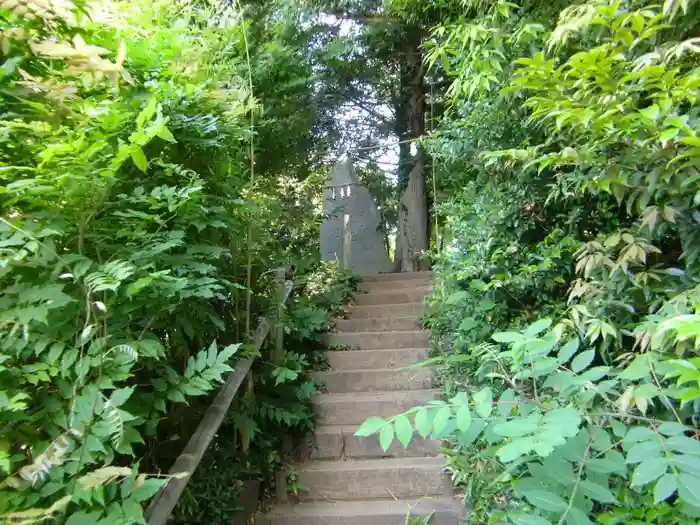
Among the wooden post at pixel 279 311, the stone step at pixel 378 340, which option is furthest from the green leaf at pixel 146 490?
the stone step at pixel 378 340

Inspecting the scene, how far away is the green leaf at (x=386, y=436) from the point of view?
966 mm

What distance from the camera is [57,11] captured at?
1095 millimetres

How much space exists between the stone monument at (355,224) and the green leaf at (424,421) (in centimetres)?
687

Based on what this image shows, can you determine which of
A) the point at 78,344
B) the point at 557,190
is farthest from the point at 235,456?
the point at 557,190

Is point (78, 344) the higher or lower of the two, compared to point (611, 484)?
higher

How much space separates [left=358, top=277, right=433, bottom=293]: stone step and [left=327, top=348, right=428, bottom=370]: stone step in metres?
1.59

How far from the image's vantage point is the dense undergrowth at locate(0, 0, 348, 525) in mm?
1003

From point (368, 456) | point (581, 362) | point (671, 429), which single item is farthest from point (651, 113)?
point (368, 456)

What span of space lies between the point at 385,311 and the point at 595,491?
144 inches

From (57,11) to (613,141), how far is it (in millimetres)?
1788

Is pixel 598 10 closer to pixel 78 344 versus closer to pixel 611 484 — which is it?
pixel 611 484

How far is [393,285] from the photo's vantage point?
17.9 feet

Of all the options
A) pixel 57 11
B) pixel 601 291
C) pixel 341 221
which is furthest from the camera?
pixel 341 221

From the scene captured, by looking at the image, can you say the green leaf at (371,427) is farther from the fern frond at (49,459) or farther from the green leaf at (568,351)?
the fern frond at (49,459)
